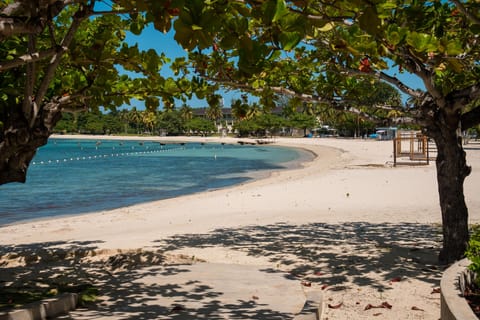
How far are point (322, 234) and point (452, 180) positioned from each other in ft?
14.0

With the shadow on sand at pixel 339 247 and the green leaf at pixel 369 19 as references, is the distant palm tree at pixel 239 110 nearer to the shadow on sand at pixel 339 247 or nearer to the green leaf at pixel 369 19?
the shadow on sand at pixel 339 247

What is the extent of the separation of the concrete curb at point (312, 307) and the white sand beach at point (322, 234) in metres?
0.19

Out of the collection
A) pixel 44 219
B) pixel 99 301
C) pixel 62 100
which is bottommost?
pixel 44 219

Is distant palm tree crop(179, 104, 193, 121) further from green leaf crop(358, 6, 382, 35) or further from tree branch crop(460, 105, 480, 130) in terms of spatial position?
green leaf crop(358, 6, 382, 35)

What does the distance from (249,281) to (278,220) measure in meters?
7.02

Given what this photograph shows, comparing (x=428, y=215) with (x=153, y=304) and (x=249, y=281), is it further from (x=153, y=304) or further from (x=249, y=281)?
(x=153, y=304)

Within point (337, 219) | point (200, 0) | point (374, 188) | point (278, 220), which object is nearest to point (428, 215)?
point (337, 219)

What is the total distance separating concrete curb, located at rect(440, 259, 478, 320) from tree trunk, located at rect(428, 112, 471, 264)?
7.96 feet

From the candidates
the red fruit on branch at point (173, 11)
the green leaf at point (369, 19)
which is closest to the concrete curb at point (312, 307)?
the green leaf at point (369, 19)

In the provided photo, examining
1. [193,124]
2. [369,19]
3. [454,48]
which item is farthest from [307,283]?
[193,124]

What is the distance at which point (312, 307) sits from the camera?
5480 mm

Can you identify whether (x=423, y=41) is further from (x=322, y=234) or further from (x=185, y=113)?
(x=185, y=113)

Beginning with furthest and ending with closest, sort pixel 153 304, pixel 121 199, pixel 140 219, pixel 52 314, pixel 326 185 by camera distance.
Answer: pixel 121 199 → pixel 326 185 → pixel 140 219 → pixel 153 304 → pixel 52 314

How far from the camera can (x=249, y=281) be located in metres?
6.95
